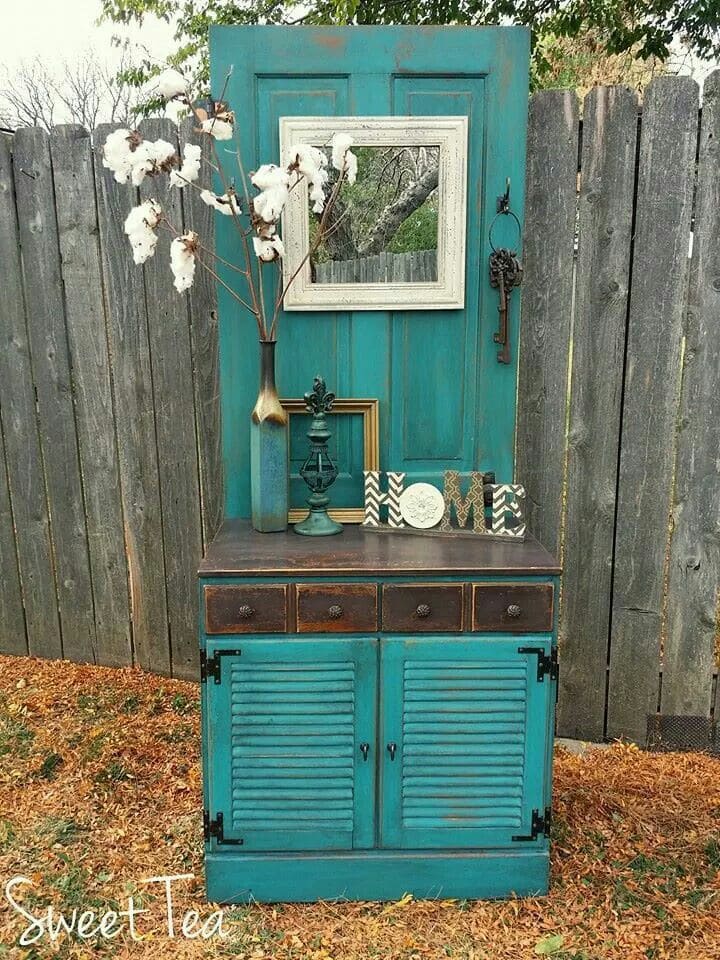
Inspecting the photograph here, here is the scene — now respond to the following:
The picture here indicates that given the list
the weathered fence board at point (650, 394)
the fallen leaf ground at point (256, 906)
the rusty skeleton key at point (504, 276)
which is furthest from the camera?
the weathered fence board at point (650, 394)

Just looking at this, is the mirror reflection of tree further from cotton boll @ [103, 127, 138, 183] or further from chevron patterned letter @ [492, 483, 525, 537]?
chevron patterned letter @ [492, 483, 525, 537]

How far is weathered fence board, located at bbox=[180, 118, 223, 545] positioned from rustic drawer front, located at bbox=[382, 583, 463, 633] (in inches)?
52.6

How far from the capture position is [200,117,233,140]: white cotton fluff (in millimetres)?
2367

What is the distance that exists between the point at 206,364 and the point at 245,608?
137 cm

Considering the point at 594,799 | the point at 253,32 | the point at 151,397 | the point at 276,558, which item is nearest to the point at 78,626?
the point at 151,397

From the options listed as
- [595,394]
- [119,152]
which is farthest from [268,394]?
[595,394]

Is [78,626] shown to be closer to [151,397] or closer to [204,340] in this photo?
[151,397]

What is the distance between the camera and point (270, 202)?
2.35m

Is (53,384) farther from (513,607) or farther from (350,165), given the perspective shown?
(513,607)

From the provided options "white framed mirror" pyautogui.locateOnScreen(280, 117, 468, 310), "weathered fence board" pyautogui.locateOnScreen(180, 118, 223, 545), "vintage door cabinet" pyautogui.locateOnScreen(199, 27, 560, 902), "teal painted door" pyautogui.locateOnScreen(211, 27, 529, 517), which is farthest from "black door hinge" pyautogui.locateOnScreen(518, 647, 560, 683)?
"weathered fence board" pyautogui.locateOnScreen(180, 118, 223, 545)

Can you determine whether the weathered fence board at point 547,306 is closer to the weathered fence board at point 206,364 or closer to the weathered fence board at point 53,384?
the weathered fence board at point 206,364

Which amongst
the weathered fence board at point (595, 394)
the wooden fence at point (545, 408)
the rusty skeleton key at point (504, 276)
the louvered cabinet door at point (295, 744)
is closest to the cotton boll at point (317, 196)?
the rusty skeleton key at point (504, 276)

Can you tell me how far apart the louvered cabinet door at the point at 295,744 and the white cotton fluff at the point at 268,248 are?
1.17 metres

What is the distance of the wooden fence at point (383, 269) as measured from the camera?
272 cm
